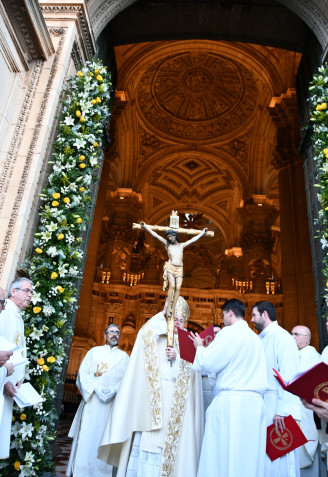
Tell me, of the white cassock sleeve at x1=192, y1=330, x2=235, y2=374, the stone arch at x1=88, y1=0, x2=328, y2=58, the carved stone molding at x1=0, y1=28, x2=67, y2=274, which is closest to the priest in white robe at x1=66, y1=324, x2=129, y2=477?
the carved stone molding at x1=0, y1=28, x2=67, y2=274

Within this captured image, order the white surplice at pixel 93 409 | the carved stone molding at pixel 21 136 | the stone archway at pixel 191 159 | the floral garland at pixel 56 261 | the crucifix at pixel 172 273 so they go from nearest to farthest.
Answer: the crucifix at pixel 172 273 → the floral garland at pixel 56 261 → the white surplice at pixel 93 409 → the carved stone molding at pixel 21 136 → the stone archway at pixel 191 159

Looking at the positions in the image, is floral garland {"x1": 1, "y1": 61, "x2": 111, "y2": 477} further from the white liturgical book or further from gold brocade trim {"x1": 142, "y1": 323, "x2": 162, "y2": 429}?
gold brocade trim {"x1": 142, "y1": 323, "x2": 162, "y2": 429}

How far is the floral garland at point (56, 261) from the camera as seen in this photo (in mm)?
4220

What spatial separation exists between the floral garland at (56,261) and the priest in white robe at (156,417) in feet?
2.78

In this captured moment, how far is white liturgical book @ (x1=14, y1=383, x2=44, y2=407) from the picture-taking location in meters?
3.39

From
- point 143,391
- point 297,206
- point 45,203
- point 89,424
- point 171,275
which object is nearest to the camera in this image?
point 143,391

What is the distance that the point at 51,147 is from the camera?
5.61 metres

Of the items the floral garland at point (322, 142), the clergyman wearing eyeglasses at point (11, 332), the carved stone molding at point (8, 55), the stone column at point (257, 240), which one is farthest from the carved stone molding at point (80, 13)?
the stone column at point (257, 240)

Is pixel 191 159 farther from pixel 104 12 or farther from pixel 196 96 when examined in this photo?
pixel 104 12

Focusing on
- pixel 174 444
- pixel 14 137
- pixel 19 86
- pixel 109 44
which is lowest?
pixel 174 444

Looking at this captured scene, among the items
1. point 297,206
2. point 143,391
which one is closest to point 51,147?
point 143,391

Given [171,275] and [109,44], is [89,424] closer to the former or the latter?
[171,275]

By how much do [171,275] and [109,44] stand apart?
23.8 feet

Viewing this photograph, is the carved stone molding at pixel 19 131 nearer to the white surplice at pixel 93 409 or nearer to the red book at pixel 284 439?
the white surplice at pixel 93 409
